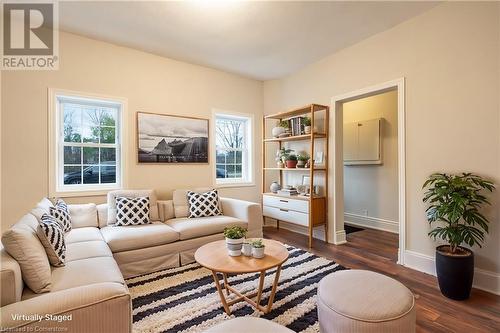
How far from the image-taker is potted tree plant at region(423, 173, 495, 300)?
2.04 m

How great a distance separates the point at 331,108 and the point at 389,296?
108 inches

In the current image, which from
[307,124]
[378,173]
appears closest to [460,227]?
[307,124]

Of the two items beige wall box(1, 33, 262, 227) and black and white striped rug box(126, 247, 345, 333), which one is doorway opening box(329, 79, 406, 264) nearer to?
black and white striped rug box(126, 247, 345, 333)

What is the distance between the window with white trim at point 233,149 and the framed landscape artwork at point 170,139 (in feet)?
1.23

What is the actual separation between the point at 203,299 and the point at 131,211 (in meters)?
1.44

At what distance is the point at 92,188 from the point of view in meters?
3.17

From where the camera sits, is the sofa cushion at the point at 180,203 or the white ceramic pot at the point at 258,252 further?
the sofa cushion at the point at 180,203

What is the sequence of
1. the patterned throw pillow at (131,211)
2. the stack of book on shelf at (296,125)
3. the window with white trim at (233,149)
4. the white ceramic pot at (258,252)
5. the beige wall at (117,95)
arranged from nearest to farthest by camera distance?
1. the white ceramic pot at (258,252)
2. the beige wall at (117,95)
3. the patterned throw pillow at (131,211)
4. the stack of book on shelf at (296,125)
5. the window with white trim at (233,149)

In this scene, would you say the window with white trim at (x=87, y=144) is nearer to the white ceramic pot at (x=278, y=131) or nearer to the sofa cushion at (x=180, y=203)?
the sofa cushion at (x=180, y=203)

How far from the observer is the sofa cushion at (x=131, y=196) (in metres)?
2.93

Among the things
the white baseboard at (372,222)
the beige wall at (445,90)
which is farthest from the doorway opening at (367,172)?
the beige wall at (445,90)

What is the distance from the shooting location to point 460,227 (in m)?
2.13

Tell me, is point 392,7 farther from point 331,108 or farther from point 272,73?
point 272,73

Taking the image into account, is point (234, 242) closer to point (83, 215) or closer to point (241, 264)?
point (241, 264)
